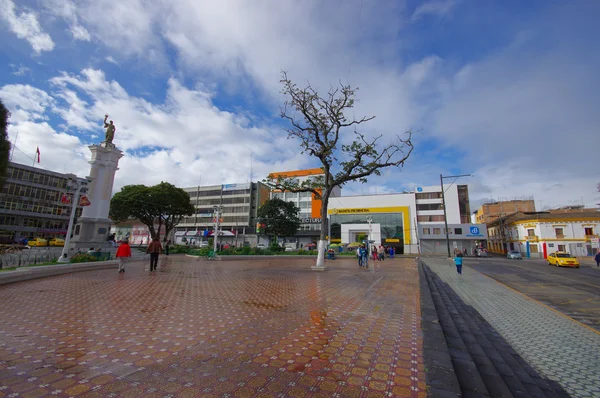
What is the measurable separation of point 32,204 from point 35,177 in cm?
459

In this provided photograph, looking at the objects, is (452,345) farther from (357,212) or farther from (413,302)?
(357,212)

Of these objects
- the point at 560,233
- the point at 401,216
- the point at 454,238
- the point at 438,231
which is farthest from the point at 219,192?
the point at 560,233

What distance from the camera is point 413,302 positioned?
256 inches

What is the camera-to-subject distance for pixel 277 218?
122ft

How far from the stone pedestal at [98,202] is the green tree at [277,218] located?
65.3ft

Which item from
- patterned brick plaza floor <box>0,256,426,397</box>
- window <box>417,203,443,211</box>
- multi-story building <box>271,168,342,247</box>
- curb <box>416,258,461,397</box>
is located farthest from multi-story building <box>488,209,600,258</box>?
patterned brick plaza floor <box>0,256,426,397</box>

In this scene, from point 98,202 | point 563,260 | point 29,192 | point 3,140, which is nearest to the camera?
point 3,140

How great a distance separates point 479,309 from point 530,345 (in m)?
2.96

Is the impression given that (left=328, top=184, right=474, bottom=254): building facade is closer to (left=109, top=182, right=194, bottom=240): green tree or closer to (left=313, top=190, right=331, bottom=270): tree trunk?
(left=109, top=182, right=194, bottom=240): green tree

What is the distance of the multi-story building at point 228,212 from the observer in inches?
2414

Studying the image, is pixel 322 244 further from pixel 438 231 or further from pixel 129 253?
pixel 438 231

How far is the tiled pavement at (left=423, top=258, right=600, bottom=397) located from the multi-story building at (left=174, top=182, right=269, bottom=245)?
5449 cm

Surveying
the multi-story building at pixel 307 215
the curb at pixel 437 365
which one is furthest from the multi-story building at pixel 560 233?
the curb at pixel 437 365

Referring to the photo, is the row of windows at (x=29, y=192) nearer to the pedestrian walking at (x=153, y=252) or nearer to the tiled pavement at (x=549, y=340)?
the pedestrian walking at (x=153, y=252)
